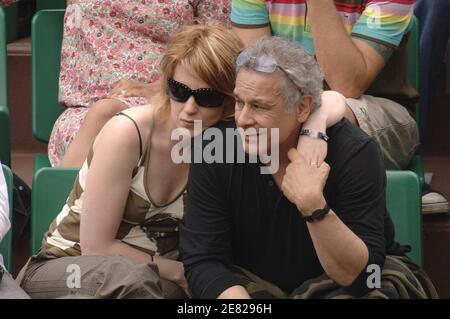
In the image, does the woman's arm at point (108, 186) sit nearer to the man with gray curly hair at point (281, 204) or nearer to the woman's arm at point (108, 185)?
the woman's arm at point (108, 185)

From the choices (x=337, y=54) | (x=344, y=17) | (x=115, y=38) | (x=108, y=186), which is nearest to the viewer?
(x=108, y=186)

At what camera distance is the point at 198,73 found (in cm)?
242

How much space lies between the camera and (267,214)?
92.0 inches

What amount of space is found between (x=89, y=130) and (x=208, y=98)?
2.16ft

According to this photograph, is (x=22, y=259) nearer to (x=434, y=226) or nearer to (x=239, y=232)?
(x=239, y=232)

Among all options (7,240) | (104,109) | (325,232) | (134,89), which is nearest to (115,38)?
(134,89)

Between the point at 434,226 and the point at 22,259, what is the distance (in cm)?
122

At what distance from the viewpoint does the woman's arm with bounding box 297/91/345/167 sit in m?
2.28

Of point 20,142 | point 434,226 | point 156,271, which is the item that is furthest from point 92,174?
point 20,142

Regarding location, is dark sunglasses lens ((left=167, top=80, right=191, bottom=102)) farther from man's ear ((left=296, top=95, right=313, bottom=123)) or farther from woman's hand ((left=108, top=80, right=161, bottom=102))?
woman's hand ((left=108, top=80, right=161, bottom=102))

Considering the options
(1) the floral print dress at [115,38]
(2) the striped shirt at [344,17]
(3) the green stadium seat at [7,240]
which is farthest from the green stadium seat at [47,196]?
(2) the striped shirt at [344,17]

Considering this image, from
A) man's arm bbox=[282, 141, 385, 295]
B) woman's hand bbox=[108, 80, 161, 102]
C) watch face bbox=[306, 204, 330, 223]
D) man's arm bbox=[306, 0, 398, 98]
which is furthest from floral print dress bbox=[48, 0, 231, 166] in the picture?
watch face bbox=[306, 204, 330, 223]

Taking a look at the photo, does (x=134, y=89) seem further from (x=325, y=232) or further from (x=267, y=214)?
(x=325, y=232)

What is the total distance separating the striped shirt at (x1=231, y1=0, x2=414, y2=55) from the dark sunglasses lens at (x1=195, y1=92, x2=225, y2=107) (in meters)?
0.54
